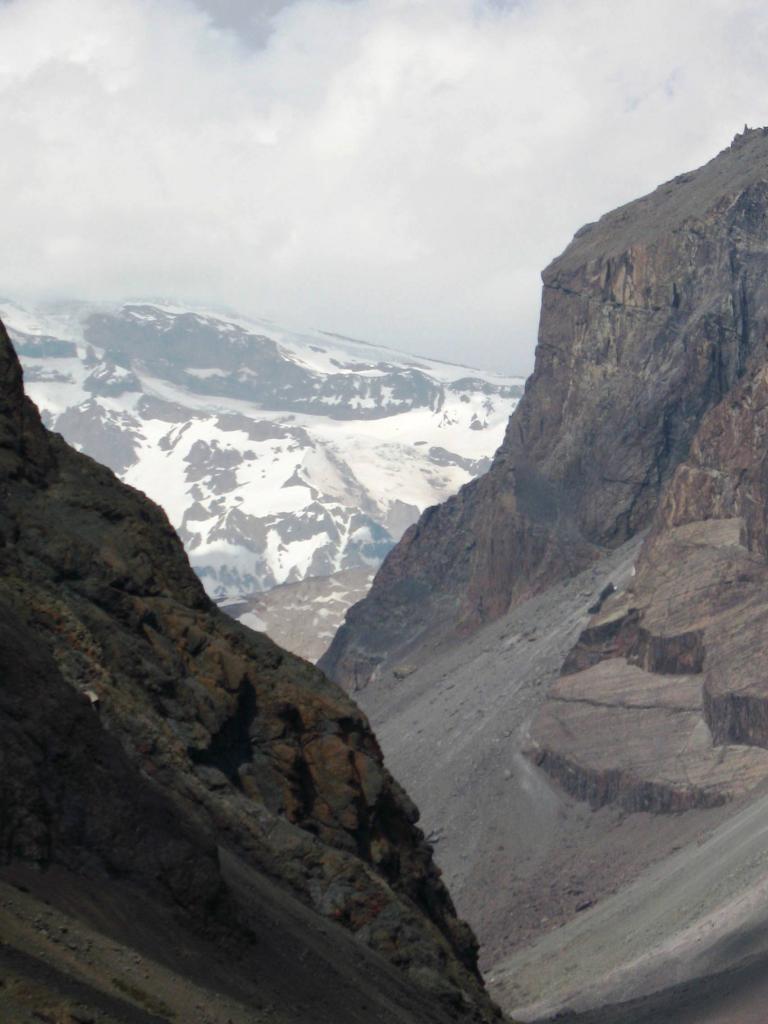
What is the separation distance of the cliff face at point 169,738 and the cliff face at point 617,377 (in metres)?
112

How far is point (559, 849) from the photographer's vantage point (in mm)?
112062

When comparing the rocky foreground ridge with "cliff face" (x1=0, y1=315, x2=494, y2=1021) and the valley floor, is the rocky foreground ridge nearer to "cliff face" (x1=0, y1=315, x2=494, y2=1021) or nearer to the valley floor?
the valley floor

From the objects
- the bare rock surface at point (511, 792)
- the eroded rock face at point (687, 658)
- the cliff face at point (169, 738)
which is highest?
the cliff face at point (169, 738)

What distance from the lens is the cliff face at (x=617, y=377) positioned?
16225 cm

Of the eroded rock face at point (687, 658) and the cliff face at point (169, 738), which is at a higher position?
the cliff face at point (169, 738)

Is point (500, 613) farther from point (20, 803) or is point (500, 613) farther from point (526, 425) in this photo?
point (20, 803)

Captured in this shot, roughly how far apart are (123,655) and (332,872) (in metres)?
5.94

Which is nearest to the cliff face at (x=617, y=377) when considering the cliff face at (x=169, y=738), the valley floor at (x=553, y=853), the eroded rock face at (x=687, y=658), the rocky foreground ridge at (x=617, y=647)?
the rocky foreground ridge at (x=617, y=647)

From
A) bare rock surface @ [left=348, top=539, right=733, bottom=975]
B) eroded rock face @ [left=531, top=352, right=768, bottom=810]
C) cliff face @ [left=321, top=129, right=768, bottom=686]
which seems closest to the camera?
bare rock surface @ [left=348, top=539, right=733, bottom=975]

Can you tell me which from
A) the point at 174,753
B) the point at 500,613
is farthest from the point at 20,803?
the point at 500,613

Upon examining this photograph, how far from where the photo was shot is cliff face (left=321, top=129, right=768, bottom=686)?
532ft

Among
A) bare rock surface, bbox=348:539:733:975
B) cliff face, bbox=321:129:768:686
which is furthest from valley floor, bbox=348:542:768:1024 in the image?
cliff face, bbox=321:129:768:686

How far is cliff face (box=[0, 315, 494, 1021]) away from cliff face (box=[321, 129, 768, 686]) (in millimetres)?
111595

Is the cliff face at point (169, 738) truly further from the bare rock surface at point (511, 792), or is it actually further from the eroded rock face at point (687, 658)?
the eroded rock face at point (687, 658)
